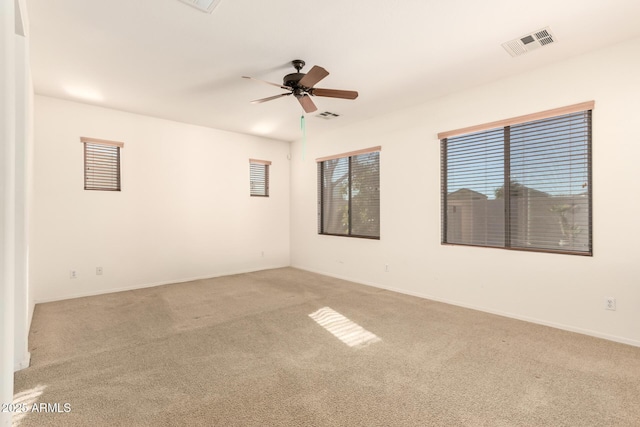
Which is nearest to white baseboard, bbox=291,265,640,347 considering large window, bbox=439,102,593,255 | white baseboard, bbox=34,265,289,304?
large window, bbox=439,102,593,255

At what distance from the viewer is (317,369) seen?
248cm

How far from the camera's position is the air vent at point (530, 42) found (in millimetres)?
2809

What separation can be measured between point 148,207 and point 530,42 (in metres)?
5.46

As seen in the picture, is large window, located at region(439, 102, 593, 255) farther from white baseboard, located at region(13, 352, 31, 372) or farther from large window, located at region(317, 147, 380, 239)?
white baseboard, located at region(13, 352, 31, 372)

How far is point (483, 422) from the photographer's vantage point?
6.08 ft

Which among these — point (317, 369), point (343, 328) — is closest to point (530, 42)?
point (343, 328)

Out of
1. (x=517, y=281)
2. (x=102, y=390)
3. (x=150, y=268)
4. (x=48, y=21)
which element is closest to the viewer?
(x=102, y=390)

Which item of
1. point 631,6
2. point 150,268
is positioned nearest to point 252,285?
point 150,268

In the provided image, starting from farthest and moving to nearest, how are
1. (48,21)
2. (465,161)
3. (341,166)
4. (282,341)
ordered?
(341,166)
(465,161)
(282,341)
(48,21)

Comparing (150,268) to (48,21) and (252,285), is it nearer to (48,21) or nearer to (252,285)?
(252,285)

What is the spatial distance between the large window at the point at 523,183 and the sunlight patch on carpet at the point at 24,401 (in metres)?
4.35

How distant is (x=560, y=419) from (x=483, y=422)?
0.47 metres

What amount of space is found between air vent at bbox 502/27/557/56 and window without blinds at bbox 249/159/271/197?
15.4ft

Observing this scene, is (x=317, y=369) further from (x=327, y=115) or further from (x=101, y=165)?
(x=101, y=165)
